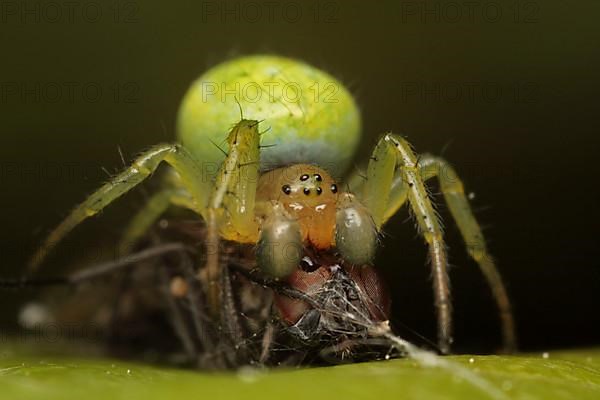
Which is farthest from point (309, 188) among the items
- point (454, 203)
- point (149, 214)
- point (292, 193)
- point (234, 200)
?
point (149, 214)

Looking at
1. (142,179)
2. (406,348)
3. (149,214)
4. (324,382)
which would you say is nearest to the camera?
(324,382)

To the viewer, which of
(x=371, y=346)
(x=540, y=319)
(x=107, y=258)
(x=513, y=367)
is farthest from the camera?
(x=540, y=319)

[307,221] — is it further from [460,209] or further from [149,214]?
[149,214]

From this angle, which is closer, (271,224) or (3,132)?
(271,224)

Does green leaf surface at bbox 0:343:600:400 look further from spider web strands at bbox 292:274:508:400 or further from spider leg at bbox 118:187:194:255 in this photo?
spider leg at bbox 118:187:194:255

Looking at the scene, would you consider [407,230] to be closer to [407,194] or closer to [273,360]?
[407,194]

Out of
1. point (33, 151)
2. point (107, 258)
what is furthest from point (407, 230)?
point (33, 151)

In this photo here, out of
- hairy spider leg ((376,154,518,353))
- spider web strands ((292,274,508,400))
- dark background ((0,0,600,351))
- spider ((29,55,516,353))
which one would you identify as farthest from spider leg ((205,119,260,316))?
dark background ((0,0,600,351))
